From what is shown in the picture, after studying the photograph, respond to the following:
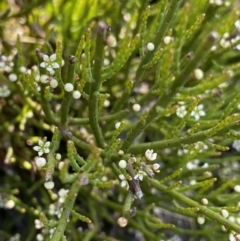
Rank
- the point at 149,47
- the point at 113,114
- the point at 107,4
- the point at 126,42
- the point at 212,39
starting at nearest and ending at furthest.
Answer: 1. the point at 212,39
2. the point at 126,42
3. the point at 149,47
4. the point at 113,114
5. the point at 107,4

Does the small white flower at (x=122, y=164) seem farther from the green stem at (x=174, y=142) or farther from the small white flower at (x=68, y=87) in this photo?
the small white flower at (x=68, y=87)

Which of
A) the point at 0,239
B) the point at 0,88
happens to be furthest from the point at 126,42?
the point at 0,239

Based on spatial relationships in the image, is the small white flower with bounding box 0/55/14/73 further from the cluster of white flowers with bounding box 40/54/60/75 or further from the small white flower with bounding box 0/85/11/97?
the cluster of white flowers with bounding box 40/54/60/75

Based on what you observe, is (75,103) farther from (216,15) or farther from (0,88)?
(216,15)

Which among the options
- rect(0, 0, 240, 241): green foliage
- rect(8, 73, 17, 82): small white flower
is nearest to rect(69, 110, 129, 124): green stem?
rect(0, 0, 240, 241): green foliage

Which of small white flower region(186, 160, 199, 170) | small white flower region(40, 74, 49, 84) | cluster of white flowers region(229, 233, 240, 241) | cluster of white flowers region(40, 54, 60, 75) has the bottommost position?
cluster of white flowers region(229, 233, 240, 241)

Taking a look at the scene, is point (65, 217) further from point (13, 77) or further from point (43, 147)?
point (13, 77)

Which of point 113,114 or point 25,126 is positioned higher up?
point 25,126

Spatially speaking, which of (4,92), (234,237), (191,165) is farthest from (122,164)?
(4,92)
